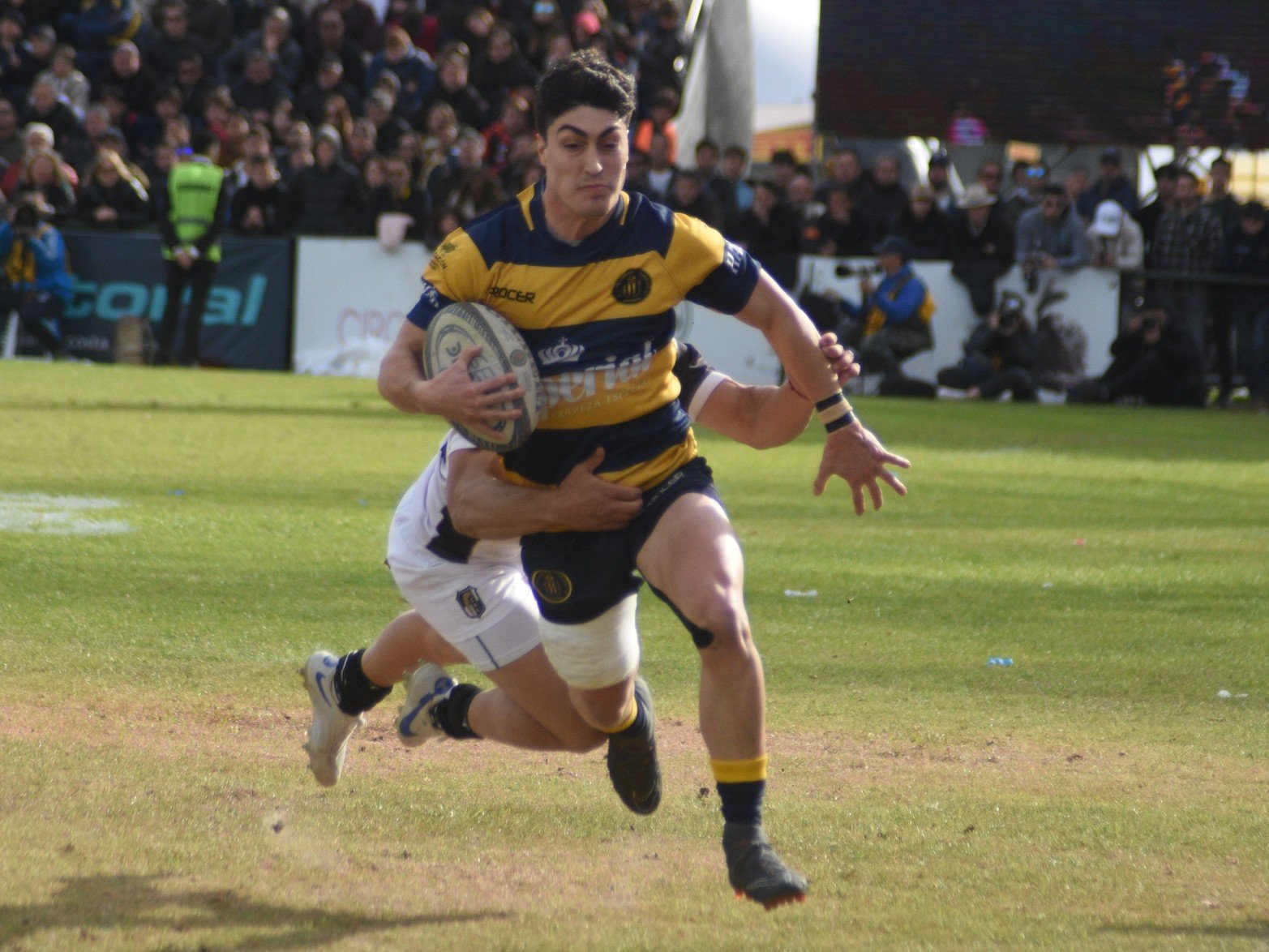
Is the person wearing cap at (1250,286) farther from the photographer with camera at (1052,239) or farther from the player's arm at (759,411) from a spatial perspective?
the player's arm at (759,411)

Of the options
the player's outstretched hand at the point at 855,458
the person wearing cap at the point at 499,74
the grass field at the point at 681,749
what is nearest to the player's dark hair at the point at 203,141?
the person wearing cap at the point at 499,74

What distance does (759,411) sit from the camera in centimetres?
545

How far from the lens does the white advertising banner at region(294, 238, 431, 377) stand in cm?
2123

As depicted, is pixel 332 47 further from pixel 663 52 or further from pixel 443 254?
pixel 443 254

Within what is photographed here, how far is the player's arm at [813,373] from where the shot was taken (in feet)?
16.5

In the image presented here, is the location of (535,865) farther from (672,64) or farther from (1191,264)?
(672,64)

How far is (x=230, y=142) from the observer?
22.4 m

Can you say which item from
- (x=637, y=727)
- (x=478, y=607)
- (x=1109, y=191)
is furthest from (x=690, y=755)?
(x=1109, y=191)

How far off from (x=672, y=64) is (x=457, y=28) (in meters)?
3.23

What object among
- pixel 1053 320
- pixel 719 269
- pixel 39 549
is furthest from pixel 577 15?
pixel 719 269

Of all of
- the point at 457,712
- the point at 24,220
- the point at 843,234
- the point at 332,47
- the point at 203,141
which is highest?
the point at 332,47

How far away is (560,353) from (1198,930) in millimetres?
2279

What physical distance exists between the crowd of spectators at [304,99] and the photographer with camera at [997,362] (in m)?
5.04

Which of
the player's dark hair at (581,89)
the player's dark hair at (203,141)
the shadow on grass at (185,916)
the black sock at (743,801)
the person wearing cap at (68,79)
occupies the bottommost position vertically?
the shadow on grass at (185,916)
